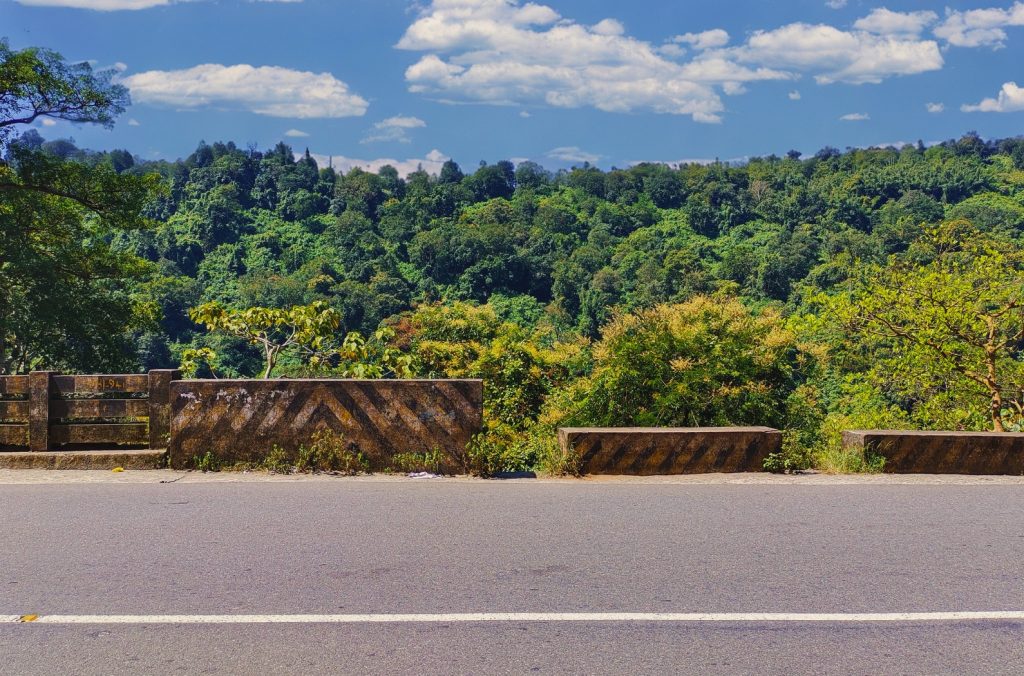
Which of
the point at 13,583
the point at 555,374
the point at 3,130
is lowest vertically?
the point at 555,374

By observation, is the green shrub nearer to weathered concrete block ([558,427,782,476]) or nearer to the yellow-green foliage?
weathered concrete block ([558,427,782,476])

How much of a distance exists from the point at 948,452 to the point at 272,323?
393 inches

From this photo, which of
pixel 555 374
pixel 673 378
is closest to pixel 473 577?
pixel 673 378

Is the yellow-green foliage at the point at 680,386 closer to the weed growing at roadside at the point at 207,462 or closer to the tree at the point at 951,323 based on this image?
the tree at the point at 951,323

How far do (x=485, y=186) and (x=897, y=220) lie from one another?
6864cm

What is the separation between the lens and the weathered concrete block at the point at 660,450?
886cm

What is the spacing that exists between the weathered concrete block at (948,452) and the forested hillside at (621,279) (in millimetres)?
779

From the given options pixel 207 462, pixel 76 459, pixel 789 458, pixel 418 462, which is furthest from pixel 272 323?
pixel 789 458

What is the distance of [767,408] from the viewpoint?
1766cm

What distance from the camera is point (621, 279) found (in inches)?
4085

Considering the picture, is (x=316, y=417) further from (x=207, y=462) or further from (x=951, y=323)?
(x=951, y=323)

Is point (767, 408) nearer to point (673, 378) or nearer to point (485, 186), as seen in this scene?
point (673, 378)

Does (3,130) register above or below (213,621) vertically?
above

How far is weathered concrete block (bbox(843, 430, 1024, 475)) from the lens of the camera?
359 inches
